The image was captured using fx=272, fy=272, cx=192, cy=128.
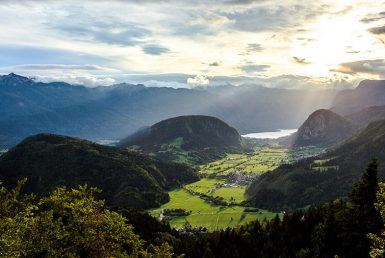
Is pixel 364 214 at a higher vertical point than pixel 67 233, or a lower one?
lower

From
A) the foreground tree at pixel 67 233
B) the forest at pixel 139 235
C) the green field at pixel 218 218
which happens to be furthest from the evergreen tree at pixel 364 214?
the green field at pixel 218 218

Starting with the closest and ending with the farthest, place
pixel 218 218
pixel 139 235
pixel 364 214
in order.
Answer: pixel 364 214 < pixel 139 235 < pixel 218 218

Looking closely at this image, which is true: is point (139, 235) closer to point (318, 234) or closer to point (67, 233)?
point (67, 233)

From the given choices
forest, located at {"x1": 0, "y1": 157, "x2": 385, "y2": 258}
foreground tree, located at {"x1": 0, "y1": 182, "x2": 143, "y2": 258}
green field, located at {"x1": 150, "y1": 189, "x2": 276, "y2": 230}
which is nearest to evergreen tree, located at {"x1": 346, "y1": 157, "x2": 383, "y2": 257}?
forest, located at {"x1": 0, "y1": 157, "x2": 385, "y2": 258}

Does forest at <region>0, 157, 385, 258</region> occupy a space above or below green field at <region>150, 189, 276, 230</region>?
above

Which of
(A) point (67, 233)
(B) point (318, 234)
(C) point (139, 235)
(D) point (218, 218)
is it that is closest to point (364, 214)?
(B) point (318, 234)

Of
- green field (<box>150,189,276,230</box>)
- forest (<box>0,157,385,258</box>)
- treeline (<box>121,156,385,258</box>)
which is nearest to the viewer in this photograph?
forest (<box>0,157,385,258</box>)

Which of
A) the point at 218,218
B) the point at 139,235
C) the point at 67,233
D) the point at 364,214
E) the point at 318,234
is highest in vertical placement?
the point at 67,233

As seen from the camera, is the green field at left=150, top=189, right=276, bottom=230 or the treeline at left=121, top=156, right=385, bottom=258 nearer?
the treeline at left=121, top=156, right=385, bottom=258

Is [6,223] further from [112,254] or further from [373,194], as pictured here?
[373,194]

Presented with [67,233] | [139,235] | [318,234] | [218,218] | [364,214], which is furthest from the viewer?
[218,218]

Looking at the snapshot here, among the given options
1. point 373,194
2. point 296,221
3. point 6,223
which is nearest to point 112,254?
point 6,223

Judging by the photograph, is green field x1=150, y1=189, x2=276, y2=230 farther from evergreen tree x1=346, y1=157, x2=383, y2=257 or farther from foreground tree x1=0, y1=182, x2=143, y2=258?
foreground tree x1=0, y1=182, x2=143, y2=258

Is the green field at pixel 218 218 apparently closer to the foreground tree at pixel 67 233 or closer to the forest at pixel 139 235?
the forest at pixel 139 235
